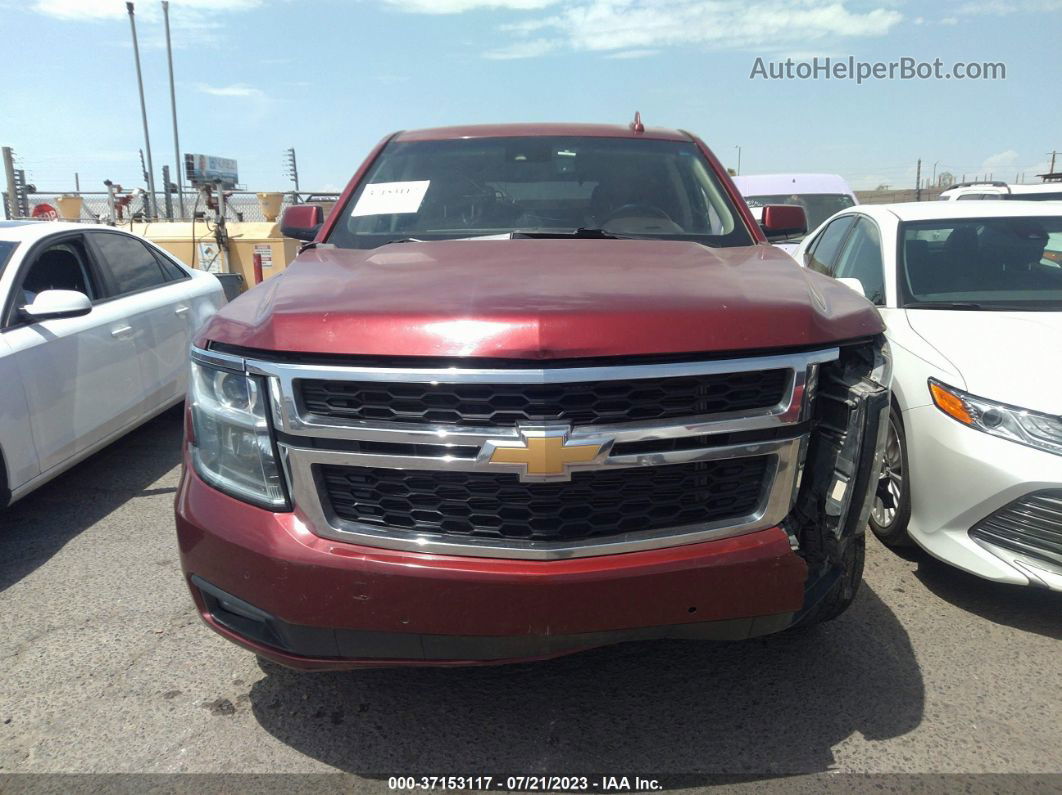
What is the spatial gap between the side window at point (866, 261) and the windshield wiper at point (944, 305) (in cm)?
19

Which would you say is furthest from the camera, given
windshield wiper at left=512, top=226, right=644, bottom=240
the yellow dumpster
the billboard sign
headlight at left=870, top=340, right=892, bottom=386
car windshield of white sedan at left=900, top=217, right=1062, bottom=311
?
the billboard sign

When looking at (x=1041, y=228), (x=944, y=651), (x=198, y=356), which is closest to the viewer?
(x=198, y=356)

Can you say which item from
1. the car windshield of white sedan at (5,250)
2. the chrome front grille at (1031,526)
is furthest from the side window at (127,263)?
the chrome front grille at (1031,526)

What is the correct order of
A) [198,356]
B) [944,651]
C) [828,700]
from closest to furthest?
[198,356]
[828,700]
[944,651]

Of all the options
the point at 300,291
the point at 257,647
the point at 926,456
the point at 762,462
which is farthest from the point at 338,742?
the point at 926,456

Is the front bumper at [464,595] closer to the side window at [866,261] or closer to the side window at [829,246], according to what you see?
the side window at [866,261]

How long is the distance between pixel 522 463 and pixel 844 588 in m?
1.26

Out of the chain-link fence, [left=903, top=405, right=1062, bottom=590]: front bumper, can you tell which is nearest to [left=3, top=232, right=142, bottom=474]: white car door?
[left=903, top=405, right=1062, bottom=590]: front bumper

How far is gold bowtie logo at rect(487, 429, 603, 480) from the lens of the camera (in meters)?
1.96

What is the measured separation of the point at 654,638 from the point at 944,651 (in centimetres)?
142

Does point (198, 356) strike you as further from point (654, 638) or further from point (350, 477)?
point (654, 638)

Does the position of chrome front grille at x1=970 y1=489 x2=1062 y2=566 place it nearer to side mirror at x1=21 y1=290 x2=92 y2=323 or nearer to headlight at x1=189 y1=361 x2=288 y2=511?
headlight at x1=189 y1=361 x2=288 y2=511

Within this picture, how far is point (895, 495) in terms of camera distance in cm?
360

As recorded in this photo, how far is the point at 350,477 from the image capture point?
2094mm
